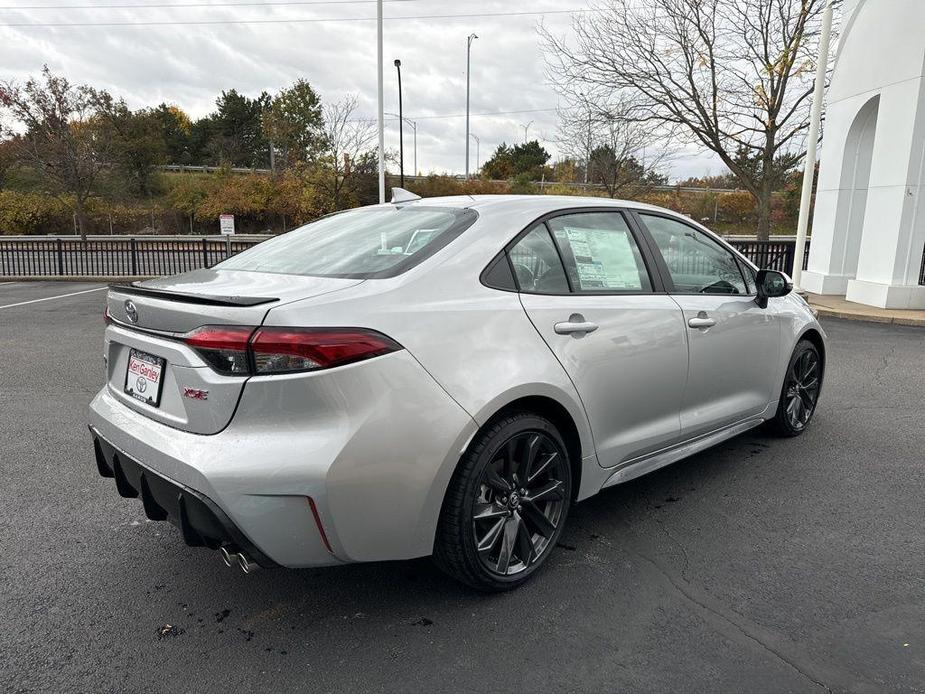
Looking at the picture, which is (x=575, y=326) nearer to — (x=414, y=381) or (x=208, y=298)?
(x=414, y=381)

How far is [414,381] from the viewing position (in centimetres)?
240

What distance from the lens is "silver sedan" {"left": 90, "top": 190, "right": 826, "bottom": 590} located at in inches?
89.6

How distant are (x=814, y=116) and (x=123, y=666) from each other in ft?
47.5

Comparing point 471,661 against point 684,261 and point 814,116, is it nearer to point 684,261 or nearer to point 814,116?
point 684,261

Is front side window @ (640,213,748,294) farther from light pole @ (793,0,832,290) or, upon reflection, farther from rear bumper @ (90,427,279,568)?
light pole @ (793,0,832,290)

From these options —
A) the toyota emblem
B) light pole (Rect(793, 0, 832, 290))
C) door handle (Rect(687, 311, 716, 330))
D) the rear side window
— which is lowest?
door handle (Rect(687, 311, 716, 330))

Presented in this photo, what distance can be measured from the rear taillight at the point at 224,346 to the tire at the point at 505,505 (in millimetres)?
873

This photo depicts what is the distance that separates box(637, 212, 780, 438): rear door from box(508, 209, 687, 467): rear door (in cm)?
15

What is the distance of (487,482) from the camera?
8.87 ft

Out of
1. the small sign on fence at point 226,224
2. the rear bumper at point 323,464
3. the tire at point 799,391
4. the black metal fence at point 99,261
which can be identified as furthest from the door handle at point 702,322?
the black metal fence at point 99,261

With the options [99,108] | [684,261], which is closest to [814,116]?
[684,261]

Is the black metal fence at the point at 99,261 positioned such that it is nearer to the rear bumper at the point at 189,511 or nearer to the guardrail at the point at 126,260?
the guardrail at the point at 126,260

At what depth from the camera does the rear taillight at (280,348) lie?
226cm

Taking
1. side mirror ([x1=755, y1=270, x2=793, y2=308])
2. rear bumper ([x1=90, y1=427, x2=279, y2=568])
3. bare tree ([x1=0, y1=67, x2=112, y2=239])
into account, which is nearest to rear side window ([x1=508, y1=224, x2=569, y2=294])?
rear bumper ([x1=90, y1=427, x2=279, y2=568])
